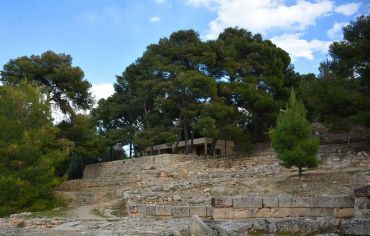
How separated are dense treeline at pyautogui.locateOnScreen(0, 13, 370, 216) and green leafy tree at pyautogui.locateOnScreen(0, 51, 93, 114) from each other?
0.23ft

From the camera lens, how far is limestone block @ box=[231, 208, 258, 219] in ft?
35.5

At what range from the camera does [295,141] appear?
1891 centimetres

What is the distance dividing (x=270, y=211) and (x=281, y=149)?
8685mm

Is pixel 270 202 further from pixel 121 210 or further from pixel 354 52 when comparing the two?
pixel 354 52

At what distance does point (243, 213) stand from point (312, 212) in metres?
1.64

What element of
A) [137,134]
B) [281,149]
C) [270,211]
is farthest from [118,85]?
[270,211]

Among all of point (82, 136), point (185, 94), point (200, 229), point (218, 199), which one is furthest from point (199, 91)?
point (200, 229)

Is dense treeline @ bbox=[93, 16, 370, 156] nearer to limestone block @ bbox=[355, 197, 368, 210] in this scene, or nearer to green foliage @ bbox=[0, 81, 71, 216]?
green foliage @ bbox=[0, 81, 71, 216]

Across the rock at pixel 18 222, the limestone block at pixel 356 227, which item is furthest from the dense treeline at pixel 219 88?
the limestone block at pixel 356 227

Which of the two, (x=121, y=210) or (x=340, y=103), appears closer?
(x=121, y=210)

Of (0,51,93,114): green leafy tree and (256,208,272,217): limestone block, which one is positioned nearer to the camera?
(256,208,272,217): limestone block

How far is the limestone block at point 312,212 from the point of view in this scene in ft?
33.4

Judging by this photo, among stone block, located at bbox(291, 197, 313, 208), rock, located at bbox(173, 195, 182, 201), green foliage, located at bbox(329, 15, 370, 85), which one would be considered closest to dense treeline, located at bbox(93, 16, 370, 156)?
green foliage, located at bbox(329, 15, 370, 85)

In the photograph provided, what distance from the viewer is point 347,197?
998 centimetres
